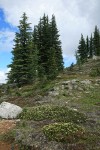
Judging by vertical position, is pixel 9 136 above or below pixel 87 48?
below

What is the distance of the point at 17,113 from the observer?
22594 millimetres

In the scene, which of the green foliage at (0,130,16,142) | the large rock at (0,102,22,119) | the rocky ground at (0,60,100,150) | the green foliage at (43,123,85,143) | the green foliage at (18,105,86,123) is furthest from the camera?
the large rock at (0,102,22,119)

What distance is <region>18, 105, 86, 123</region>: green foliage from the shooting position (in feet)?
65.4

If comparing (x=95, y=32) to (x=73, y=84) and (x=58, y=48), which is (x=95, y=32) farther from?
(x=73, y=84)

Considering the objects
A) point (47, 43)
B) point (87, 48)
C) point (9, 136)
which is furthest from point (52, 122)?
point (87, 48)

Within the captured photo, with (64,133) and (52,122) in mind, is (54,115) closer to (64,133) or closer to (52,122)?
(52,122)

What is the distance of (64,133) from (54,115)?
4.96 m

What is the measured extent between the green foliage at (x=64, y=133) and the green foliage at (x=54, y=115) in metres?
2.91

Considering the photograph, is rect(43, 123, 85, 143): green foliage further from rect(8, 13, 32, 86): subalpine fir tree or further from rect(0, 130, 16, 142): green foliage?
rect(8, 13, 32, 86): subalpine fir tree

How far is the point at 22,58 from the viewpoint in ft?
172

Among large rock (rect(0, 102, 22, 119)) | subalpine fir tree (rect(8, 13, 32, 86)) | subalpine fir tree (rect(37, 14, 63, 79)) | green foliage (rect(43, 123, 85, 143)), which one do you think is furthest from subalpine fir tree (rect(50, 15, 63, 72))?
green foliage (rect(43, 123, 85, 143))

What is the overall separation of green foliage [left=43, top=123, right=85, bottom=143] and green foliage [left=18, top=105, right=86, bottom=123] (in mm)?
2913

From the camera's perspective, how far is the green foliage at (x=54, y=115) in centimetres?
1992

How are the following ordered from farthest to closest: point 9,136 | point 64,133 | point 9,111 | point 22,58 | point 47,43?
point 47,43 → point 22,58 → point 9,111 → point 9,136 → point 64,133
